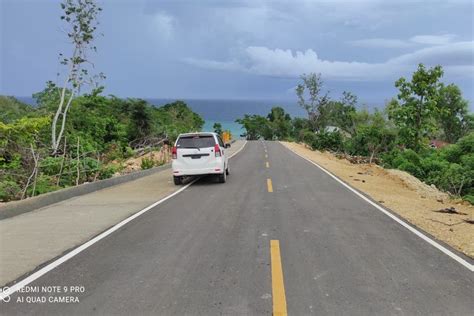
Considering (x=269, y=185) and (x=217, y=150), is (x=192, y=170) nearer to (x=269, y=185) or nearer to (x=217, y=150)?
(x=217, y=150)

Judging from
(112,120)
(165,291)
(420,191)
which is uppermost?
(112,120)

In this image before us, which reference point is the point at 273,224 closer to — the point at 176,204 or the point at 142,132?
the point at 176,204

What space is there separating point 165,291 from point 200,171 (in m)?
10.0

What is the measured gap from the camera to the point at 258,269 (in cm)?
597

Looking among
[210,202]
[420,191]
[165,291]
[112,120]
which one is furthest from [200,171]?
[112,120]

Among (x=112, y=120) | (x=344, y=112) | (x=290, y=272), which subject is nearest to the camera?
(x=290, y=272)

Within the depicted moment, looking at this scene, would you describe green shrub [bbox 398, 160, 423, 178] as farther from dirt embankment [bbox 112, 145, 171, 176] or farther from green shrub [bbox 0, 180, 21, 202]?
green shrub [bbox 0, 180, 21, 202]

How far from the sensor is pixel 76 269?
608 centimetres

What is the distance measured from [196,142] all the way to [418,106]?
25.0 m

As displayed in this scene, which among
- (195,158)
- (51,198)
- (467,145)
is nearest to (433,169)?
(467,145)

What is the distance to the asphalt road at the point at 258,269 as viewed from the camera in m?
4.81

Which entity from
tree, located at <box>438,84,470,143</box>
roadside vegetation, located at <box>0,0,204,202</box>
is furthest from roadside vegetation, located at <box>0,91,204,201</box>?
tree, located at <box>438,84,470,143</box>

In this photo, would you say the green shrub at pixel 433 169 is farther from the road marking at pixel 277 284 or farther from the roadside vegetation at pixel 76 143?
the road marking at pixel 277 284

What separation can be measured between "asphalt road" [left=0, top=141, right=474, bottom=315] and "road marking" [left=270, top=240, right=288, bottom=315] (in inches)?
1.4
